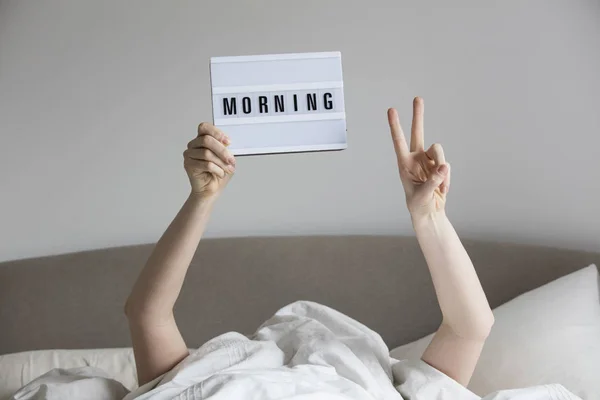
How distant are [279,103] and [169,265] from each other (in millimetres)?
357

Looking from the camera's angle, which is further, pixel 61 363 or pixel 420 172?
pixel 61 363

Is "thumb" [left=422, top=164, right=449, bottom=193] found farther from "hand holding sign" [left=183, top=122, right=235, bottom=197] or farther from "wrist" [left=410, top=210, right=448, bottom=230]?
"hand holding sign" [left=183, top=122, right=235, bottom=197]

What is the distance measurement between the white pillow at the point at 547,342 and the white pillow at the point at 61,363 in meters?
0.60

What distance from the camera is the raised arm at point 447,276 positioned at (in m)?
1.32

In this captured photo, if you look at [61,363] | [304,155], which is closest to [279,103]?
[304,155]

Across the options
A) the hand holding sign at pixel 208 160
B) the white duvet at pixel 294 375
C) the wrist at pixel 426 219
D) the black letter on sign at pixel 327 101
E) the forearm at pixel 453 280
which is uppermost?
the black letter on sign at pixel 327 101

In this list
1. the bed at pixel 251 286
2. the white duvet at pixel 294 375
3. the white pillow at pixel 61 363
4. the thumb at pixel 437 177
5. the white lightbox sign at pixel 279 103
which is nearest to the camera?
the white duvet at pixel 294 375

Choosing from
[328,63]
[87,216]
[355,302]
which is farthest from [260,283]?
[328,63]

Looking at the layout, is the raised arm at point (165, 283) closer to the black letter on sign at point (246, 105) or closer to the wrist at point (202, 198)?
the wrist at point (202, 198)

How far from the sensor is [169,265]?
1368 millimetres

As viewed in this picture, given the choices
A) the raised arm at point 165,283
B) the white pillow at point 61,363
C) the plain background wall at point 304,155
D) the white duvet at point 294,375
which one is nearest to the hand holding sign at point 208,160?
the raised arm at point 165,283

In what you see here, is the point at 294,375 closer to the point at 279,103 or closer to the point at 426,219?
the point at 426,219

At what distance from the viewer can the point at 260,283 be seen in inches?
77.4

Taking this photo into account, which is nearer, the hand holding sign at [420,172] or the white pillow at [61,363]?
the hand holding sign at [420,172]
